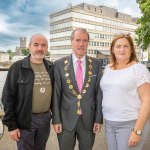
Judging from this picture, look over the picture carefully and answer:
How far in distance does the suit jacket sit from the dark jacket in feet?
1.14

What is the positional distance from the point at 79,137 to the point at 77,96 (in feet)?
1.90

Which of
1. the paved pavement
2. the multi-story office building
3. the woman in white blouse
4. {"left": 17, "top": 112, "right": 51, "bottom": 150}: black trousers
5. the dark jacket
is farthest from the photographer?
the multi-story office building

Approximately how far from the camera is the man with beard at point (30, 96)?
151 inches

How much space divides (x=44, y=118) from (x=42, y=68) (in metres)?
0.67

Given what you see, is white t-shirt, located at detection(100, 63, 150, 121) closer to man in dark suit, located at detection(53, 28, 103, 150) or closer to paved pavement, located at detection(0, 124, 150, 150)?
man in dark suit, located at detection(53, 28, 103, 150)

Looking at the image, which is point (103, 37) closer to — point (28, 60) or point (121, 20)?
point (121, 20)

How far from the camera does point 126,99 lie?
333 centimetres

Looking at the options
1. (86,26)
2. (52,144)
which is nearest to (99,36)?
(86,26)

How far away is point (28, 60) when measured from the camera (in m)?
3.95

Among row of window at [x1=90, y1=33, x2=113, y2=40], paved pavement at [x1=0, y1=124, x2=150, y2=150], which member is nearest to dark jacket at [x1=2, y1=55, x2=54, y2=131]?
paved pavement at [x1=0, y1=124, x2=150, y2=150]

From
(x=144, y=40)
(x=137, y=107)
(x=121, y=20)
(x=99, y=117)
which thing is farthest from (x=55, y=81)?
(x=121, y=20)

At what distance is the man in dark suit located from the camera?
12.6 ft

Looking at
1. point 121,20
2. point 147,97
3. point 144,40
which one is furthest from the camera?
point 121,20

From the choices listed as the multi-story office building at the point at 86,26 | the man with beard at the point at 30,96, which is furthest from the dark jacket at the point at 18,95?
the multi-story office building at the point at 86,26
